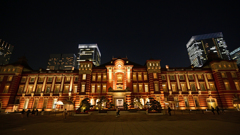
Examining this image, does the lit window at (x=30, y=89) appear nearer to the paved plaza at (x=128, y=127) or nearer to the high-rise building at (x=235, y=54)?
the paved plaza at (x=128, y=127)

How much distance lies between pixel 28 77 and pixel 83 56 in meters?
114

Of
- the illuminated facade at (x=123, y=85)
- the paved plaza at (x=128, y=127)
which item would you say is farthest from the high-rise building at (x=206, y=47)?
the paved plaza at (x=128, y=127)

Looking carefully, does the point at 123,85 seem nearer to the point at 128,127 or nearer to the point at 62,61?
the point at 128,127

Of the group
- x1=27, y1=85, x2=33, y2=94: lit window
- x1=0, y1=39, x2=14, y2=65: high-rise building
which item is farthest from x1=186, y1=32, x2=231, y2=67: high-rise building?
x1=0, y1=39, x2=14, y2=65: high-rise building

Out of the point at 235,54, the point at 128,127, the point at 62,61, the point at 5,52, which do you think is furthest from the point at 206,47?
the point at 5,52

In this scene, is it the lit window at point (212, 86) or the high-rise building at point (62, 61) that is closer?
the lit window at point (212, 86)

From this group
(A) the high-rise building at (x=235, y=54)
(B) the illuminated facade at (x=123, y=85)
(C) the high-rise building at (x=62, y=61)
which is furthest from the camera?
(C) the high-rise building at (x=62, y=61)

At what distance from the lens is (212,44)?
415 ft

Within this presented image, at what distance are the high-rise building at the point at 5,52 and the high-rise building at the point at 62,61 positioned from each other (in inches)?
1771

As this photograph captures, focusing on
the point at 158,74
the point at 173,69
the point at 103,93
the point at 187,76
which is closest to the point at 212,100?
the point at 187,76

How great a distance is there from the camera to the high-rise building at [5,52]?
4385 inches

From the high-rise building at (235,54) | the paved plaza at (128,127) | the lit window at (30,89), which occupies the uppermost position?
the high-rise building at (235,54)

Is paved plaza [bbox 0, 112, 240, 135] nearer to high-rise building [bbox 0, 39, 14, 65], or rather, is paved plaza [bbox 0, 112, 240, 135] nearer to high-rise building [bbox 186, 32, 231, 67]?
high-rise building [bbox 186, 32, 231, 67]

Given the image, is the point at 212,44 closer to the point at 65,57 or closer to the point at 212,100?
the point at 212,100
